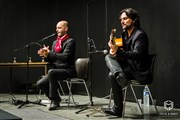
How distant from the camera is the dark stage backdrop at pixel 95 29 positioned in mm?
4461

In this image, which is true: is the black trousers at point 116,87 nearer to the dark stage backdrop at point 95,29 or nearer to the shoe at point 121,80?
the shoe at point 121,80

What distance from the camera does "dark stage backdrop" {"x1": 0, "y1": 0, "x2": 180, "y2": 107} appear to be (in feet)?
14.6

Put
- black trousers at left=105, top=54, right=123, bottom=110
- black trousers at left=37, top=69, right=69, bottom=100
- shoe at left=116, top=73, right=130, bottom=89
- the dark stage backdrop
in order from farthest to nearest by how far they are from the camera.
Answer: the dark stage backdrop, black trousers at left=37, top=69, right=69, bottom=100, black trousers at left=105, top=54, right=123, bottom=110, shoe at left=116, top=73, right=130, bottom=89

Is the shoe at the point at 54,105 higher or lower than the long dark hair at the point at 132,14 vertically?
lower

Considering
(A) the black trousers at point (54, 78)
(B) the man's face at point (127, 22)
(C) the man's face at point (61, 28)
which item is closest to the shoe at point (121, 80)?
(B) the man's face at point (127, 22)

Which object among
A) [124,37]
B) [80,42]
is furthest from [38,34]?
[124,37]

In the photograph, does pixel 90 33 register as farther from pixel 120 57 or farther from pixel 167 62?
pixel 120 57

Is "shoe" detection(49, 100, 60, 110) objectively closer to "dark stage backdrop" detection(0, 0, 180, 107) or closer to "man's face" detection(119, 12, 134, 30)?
"dark stage backdrop" detection(0, 0, 180, 107)

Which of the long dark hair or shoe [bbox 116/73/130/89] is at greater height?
the long dark hair

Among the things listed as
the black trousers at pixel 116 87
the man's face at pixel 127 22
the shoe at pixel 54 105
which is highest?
the man's face at pixel 127 22

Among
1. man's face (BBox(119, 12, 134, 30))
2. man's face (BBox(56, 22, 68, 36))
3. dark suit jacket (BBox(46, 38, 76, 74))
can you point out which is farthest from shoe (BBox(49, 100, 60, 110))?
man's face (BBox(119, 12, 134, 30))

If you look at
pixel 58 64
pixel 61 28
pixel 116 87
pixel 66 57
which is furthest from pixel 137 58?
pixel 61 28

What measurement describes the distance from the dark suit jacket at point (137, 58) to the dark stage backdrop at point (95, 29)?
1145 millimetres

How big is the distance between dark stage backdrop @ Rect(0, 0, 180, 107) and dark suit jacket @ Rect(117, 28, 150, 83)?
3.76 ft
